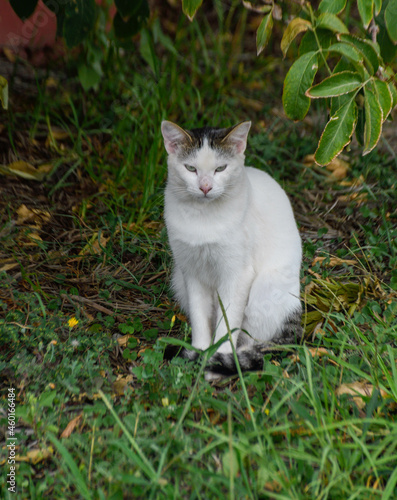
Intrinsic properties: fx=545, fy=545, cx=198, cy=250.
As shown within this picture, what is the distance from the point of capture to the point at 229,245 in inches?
94.0

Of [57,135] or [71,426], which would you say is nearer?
[71,426]

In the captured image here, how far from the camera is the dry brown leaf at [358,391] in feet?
6.57

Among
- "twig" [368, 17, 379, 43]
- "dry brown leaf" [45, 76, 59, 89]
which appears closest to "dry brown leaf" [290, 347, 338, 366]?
"twig" [368, 17, 379, 43]

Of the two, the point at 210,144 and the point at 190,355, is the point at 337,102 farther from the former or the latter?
the point at 190,355

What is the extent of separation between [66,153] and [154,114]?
68 cm

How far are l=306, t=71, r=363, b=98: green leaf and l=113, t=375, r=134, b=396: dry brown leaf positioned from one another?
4.37ft

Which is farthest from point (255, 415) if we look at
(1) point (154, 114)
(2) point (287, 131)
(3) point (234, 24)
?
(3) point (234, 24)

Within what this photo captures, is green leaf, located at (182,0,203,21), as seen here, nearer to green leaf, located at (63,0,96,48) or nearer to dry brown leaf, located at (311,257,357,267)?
green leaf, located at (63,0,96,48)

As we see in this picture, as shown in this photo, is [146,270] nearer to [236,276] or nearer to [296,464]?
[236,276]

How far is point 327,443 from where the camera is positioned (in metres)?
1.75

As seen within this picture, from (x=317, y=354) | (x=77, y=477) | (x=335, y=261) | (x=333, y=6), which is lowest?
(x=335, y=261)

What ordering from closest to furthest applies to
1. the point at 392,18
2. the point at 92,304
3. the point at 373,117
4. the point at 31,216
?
the point at 373,117, the point at 392,18, the point at 92,304, the point at 31,216

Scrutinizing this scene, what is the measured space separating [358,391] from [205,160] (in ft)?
3.71

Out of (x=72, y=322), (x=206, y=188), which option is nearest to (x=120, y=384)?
(x=72, y=322)
